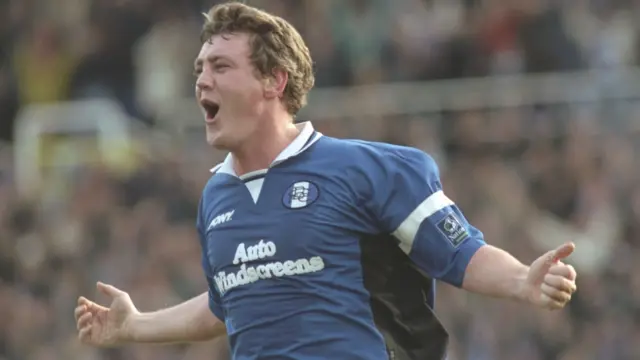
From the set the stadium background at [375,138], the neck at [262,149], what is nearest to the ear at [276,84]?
the neck at [262,149]

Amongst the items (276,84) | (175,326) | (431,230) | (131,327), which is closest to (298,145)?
(276,84)

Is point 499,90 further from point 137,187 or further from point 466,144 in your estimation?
point 137,187

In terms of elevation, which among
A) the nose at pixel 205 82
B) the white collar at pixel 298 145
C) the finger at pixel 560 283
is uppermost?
the nose at pixel 205 82

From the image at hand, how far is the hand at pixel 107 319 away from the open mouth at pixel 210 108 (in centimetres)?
94

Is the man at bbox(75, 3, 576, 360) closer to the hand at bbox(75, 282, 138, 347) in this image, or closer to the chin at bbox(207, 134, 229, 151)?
the chin at bbox(207, 134, 229, 151)

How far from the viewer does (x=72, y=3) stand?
17.0 metres

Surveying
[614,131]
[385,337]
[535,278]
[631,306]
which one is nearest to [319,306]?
[385,337]

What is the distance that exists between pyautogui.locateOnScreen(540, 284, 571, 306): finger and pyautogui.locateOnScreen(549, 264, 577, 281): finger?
0.05 metres

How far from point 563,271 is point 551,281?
0.05 meters

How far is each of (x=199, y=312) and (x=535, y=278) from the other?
163 cm

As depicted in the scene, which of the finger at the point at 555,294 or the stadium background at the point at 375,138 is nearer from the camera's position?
the finger at the point at 555,294

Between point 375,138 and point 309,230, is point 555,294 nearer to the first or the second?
point 309,230

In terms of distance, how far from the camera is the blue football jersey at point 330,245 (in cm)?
598

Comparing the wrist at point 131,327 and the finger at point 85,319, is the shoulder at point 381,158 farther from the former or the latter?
the finger at point 85,319
